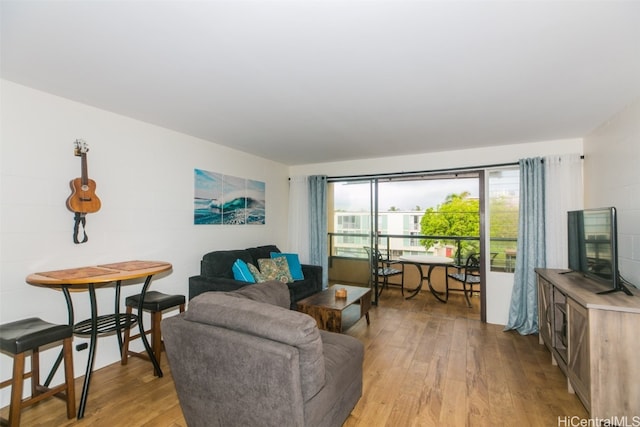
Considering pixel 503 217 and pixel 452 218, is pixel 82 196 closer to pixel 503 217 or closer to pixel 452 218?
pixel 503 217

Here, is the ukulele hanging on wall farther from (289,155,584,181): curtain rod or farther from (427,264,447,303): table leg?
(427,264,447,303): table leg

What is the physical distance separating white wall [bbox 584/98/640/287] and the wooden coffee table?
2.42 metres

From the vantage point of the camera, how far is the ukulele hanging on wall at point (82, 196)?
96.5 inches

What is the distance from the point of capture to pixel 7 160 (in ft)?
7.16

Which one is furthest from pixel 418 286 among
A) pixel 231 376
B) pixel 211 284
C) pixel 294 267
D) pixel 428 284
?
pixel 231 376

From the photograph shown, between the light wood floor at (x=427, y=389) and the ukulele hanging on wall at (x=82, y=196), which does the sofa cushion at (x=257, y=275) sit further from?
the ukulele hanging on wall at (x=82, y=196)

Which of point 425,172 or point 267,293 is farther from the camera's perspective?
point 425,172

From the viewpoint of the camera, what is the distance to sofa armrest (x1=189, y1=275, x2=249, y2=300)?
3238 millimetres

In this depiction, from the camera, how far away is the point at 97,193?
2713mm

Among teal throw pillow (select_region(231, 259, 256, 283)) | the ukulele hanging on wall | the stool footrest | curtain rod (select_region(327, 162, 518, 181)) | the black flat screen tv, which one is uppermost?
curtain rod (select_region(327, 162, 518, 181))

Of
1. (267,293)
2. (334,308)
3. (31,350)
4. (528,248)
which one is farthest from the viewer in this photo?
(528,248)

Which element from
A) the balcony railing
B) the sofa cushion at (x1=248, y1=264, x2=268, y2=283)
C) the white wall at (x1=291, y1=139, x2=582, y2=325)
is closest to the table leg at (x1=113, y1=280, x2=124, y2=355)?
the sofa cushion at (x1=248, y1=264, x2=268, y2=283)

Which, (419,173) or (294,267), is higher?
(419,173)

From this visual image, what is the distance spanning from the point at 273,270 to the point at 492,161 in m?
3.20
